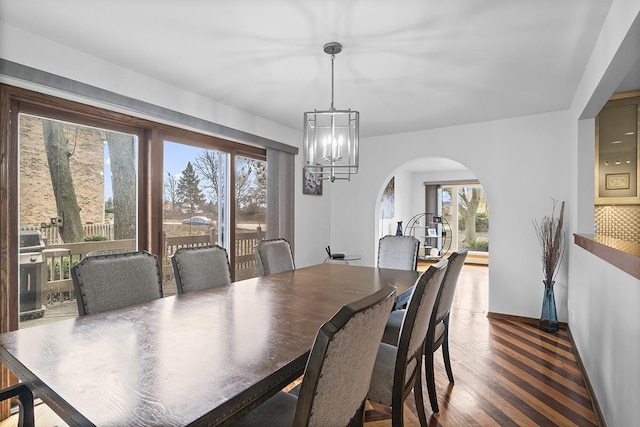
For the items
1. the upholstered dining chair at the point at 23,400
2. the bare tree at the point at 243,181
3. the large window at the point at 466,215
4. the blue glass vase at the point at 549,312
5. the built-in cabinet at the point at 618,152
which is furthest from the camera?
the large window at the point at 466,215

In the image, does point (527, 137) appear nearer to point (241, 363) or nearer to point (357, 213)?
point (357, 213)

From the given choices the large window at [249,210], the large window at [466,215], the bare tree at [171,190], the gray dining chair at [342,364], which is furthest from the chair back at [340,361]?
the large window at [466,215]

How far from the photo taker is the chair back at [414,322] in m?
1.47

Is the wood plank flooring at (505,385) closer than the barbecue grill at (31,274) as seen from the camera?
Yes

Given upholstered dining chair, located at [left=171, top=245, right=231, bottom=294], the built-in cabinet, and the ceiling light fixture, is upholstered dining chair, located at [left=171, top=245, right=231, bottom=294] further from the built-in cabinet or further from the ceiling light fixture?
the built-in cabinet

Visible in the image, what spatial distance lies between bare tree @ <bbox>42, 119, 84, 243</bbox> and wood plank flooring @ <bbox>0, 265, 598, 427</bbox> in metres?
1.24

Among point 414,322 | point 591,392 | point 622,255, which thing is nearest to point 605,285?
point 622,255


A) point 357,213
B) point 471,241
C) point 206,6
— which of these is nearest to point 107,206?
point 206,6

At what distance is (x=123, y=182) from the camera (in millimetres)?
2980

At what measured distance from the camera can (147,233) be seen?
3094mm

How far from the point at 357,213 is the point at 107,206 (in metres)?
3.36

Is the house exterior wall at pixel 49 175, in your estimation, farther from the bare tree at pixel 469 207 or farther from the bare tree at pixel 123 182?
the bare tree at pixel 469 207

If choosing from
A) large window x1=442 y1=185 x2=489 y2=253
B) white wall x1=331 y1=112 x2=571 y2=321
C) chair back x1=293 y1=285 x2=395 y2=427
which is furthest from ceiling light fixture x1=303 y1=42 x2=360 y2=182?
large window x1=442 y1=185 x2=489 y2=253

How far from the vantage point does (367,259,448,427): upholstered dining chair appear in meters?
1.48
